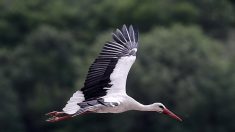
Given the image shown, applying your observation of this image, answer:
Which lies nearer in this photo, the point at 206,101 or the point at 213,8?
the point at 206,101

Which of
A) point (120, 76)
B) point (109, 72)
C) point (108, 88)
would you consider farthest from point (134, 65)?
point (108, 88)

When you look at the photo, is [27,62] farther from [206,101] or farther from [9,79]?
[206,101]

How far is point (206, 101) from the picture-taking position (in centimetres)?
5294

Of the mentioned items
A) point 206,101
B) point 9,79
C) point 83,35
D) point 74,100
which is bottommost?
point 74,100

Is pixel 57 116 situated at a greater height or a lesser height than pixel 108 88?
lesser

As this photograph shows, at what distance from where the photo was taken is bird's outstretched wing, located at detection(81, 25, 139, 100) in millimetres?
21484

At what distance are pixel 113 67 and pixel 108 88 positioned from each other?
65 centimetres

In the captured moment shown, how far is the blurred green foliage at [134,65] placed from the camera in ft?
169

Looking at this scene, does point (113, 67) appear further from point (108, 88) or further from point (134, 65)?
point (134, 65)

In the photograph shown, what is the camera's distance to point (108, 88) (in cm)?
2148

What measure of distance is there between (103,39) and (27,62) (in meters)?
5.11

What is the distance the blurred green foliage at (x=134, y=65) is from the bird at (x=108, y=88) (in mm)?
25650

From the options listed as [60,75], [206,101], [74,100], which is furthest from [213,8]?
[74,100]

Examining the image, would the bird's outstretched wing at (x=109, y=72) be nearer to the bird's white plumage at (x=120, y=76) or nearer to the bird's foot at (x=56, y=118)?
the bird's white plumage at (x=120, y=76)
